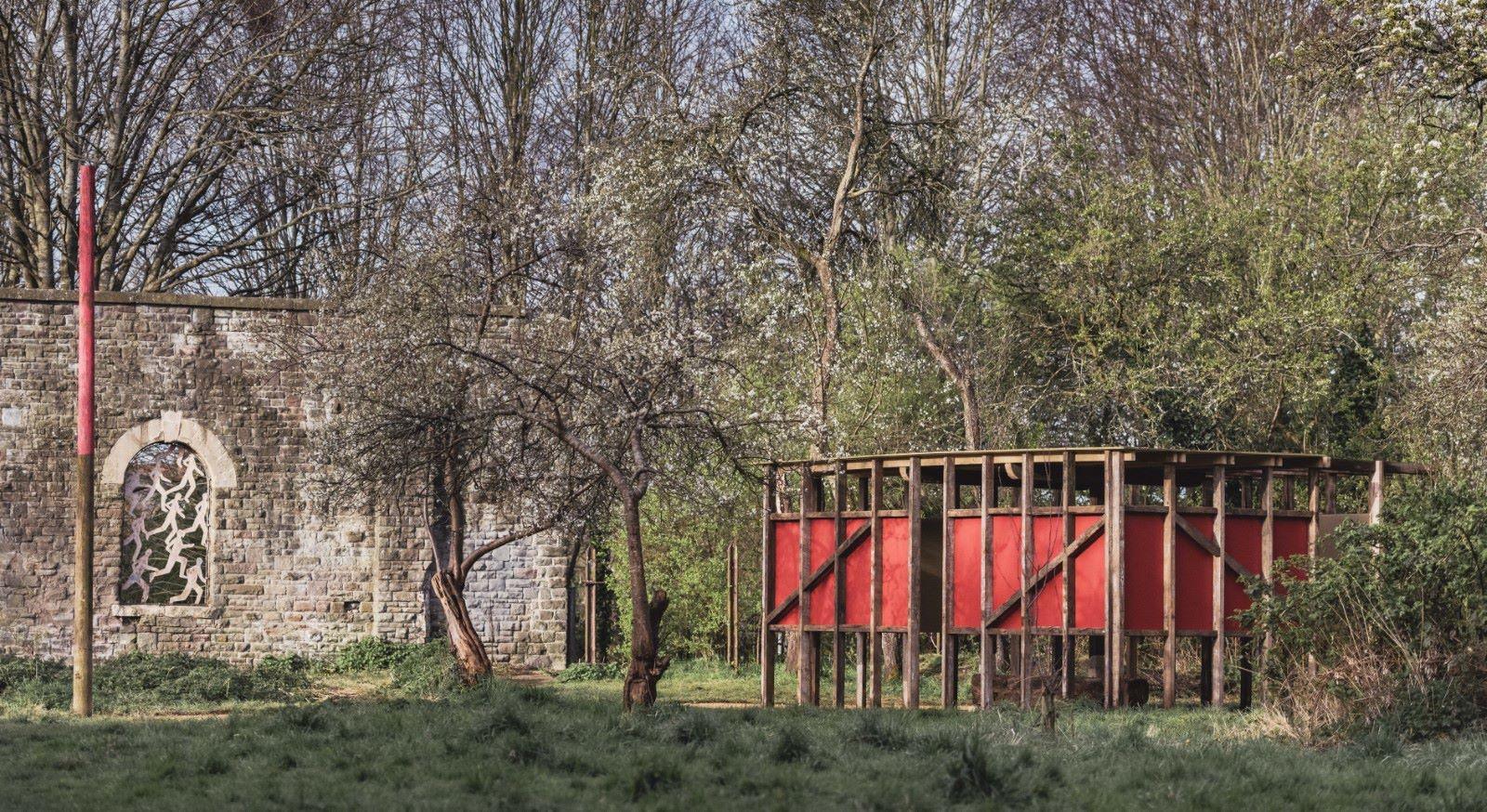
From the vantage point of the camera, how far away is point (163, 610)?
67.8ft

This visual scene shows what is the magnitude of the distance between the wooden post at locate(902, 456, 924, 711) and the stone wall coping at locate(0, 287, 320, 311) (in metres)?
8.32

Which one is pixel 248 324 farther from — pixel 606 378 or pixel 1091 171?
pixel 1091 171

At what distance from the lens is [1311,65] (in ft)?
45.4

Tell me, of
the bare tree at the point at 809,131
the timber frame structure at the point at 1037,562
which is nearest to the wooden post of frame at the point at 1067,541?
the timber frame structure at the point at 1037,562

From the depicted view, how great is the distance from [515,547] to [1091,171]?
29.5 ft

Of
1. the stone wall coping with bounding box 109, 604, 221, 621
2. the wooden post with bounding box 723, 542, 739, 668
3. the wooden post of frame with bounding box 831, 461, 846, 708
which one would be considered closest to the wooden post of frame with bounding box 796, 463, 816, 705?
the wooden post of frame with bounding box 831, 461, 846, 708

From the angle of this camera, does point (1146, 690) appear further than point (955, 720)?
Yes

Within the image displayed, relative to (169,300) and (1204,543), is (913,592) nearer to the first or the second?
(1204,543)

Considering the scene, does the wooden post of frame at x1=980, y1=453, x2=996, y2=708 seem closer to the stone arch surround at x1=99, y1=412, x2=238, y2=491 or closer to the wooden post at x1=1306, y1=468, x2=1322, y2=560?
the wooden post at x1=1306, y1=468, x2=1322, y2=560

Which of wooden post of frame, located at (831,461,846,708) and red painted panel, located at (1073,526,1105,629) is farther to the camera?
wooden post of frame, located at (831,461,846,708)

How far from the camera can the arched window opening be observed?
20.7 metres

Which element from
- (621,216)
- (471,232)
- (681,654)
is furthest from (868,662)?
(471,232)

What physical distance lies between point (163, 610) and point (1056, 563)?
11.4 metres

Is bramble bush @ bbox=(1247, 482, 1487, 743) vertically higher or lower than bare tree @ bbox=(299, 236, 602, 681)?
lower
